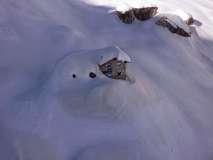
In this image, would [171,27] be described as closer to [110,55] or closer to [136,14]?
[136,14]

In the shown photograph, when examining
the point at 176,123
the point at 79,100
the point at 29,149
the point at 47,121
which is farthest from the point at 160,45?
the point at 29,149

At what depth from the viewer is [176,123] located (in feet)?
17.3

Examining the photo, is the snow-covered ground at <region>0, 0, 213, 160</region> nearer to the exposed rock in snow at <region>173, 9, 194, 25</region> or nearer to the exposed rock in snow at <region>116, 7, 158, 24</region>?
the exposed rock in snow at <region>116, 7, 158, 24</region>

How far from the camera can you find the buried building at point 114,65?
17.0 feet

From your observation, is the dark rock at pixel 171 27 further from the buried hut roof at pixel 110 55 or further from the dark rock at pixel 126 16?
the buried hut roof at pixel 110 55

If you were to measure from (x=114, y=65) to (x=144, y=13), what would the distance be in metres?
2.43

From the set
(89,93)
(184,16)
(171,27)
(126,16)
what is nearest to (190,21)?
(184,16)

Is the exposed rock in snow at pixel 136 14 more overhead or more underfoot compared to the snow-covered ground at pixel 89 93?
more underfoot

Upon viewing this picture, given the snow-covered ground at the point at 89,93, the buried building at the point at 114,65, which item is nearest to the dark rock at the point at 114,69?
the buried building at the point at 114,65

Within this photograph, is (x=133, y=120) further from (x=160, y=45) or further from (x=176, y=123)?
(x=160, y=45)

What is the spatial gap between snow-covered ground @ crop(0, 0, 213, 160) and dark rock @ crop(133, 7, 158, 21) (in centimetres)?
47

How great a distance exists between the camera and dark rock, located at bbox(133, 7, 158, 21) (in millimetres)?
7336

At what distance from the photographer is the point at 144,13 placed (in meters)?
7.39

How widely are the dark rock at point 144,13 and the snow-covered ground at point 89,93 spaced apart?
0.47 metres
